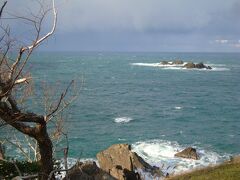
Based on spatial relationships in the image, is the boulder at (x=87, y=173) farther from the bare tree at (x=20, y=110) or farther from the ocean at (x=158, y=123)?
the ocean at (x=158, y=123)

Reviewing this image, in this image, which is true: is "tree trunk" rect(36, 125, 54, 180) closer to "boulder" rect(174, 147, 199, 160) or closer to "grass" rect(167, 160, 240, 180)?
"grass" rect(167, 160, 240, 180)

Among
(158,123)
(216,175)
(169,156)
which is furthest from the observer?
(158,123)

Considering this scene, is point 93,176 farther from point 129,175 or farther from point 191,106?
point 191,106

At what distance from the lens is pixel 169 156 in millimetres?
41406

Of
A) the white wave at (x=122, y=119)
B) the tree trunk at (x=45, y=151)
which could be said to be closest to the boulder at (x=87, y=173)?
the tree trunk at (x=45, y=151)

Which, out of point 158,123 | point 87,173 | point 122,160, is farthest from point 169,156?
point 87,173

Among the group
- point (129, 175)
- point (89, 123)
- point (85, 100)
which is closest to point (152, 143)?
point (89, 123)

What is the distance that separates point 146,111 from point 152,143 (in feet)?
68.4

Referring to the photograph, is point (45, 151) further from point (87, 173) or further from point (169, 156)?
point (169, 156)

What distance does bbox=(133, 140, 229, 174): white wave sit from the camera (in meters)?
38.0

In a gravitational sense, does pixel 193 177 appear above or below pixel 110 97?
above

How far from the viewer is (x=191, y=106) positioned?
72.2 m

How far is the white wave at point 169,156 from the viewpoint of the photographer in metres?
38.0

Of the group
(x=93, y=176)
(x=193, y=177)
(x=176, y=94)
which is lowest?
(x=176, y=94)
